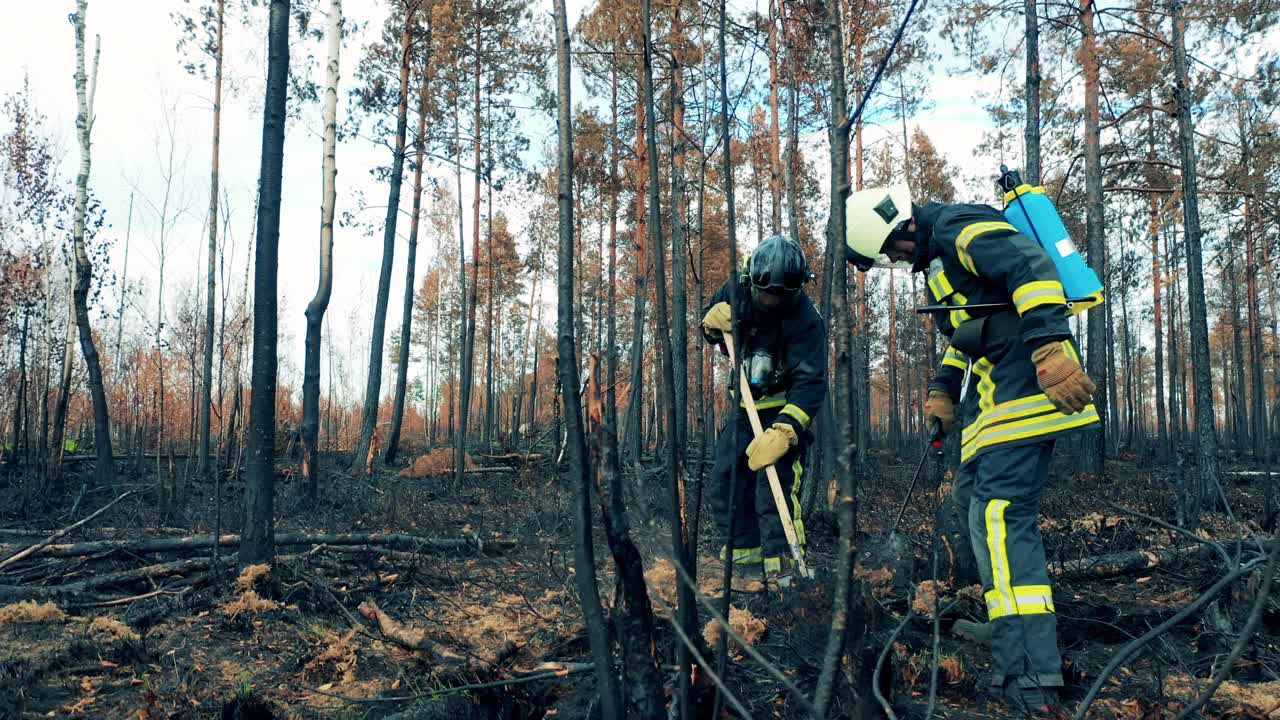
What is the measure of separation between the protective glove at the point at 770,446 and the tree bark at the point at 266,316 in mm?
2487

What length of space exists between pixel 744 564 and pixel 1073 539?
2.17m

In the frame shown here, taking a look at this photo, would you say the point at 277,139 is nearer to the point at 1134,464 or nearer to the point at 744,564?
the point at 744,564

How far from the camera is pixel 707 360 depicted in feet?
80.5

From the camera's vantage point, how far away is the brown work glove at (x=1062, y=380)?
2.41 m

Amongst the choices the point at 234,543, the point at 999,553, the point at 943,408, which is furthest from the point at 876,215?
the point at 234,543

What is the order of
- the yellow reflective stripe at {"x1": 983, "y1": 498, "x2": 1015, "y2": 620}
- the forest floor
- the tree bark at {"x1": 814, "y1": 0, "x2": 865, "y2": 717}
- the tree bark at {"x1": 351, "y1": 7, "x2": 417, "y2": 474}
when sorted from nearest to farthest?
1. the tree bark at {"x1": 814, "y1": 0, "x2": 865, "y2": 717}
2. the forest floor
3. the yellow reflective stripe at {"x1": 983, "y1": 498, "x2": 1015, "y2": 620}
4. the tree bark at {"x1": 351, "y1": 7, "x2": 417, "y2": 474}

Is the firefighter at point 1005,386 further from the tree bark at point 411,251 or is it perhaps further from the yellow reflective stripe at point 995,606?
the tree bark at point 411,251

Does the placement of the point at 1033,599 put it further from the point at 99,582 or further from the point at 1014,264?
the point at 99,582

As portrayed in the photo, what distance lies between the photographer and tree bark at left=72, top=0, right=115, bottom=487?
8.75m

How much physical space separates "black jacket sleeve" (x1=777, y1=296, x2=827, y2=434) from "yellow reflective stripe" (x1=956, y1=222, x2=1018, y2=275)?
45.3 inches

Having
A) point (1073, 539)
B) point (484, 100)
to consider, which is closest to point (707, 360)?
point (484, 100)

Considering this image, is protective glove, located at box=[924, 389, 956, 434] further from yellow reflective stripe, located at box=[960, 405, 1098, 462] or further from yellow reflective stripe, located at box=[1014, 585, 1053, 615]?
yellow reflective stripe, located at box=[1014, 585, 1053, 615]

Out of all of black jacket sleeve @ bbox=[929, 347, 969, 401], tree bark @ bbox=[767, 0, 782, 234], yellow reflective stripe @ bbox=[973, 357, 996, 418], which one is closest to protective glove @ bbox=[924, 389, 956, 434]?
black jacket sleeve @ bbox=[929, 347, 969, 401]

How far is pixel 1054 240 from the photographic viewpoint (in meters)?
2.75
